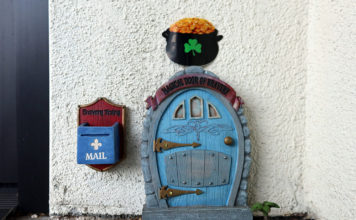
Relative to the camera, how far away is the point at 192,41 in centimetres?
197

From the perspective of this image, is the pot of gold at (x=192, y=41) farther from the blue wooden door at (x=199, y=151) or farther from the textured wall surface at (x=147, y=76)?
the blue wooden door at (x=199, y=151)

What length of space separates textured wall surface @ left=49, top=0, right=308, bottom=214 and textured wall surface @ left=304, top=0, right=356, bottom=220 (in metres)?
0.09

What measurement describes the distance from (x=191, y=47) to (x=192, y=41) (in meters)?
0.05

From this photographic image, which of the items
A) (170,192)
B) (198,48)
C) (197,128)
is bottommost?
(170,192)

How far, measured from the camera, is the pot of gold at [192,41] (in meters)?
1.96

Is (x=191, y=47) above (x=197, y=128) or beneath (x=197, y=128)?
above

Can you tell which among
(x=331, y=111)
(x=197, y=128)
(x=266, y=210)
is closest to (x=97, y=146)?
(x=197, y=128)

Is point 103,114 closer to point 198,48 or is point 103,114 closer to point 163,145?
point 163,145

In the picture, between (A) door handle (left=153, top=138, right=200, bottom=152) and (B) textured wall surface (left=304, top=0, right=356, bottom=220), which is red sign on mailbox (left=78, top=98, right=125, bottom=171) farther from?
(B) textured wall surface (left=304, top=0, right=356, bottom=220)

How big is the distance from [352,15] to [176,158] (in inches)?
57.7

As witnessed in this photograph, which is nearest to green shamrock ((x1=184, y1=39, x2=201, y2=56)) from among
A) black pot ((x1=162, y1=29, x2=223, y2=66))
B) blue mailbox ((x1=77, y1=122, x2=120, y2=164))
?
black pot ((x1=162, y1=29, x2=223, y2=66))

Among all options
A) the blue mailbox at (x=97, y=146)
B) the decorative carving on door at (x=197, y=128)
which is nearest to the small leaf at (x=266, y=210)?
the decorative carving on door at (x=197, y=128)

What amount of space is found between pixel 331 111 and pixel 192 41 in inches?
43.9

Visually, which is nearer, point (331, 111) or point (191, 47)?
point (331, 111)
